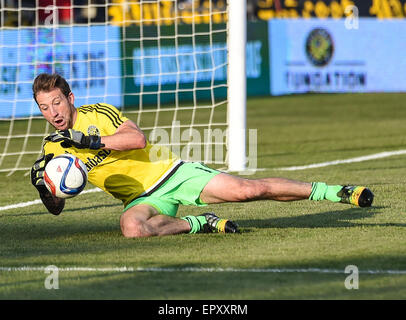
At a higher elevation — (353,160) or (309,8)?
(309,8)

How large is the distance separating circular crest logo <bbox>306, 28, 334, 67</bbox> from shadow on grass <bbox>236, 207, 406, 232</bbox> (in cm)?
1765

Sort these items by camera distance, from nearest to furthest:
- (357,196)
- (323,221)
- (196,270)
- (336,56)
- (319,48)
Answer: (196,270) < (357,196) < (323,221) < (319,48) < (336,56)

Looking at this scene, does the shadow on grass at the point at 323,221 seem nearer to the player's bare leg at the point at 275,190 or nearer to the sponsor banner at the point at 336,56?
the player's bare leg at the point at 275,190

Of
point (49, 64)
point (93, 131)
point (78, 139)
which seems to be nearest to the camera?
point (78, 139)

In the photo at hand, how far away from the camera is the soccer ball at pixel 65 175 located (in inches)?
274

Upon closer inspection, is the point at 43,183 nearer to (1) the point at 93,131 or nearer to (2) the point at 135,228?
(1) the point at 93,131

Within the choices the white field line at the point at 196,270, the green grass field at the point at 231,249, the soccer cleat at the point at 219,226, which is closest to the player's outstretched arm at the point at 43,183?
the green grass field at the point at 231,249

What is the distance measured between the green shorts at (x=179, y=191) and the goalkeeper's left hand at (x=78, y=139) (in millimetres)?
650

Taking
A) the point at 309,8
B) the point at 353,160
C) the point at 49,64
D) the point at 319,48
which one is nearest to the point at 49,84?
the point at 353,160

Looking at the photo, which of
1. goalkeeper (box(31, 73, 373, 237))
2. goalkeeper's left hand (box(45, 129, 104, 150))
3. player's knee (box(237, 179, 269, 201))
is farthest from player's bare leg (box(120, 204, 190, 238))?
goalkeeper's left hand (box(45, 129, 104, 150))

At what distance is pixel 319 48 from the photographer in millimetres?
25703

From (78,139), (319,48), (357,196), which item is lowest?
(357,196)

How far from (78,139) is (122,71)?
1475 centimetres

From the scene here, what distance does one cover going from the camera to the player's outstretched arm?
7.14 m
